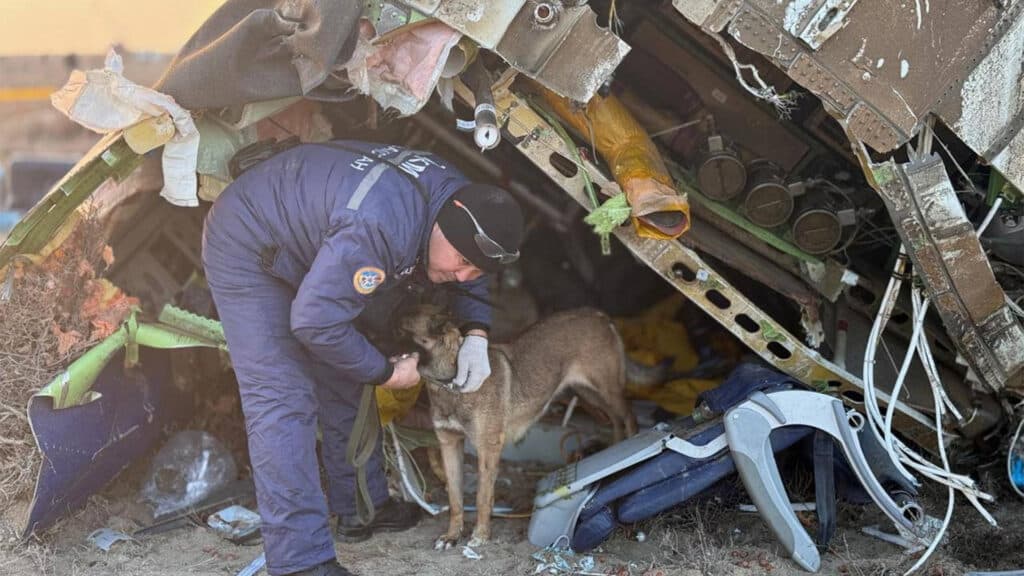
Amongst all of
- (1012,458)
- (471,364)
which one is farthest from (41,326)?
(1012,458)

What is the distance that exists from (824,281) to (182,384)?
3559mm

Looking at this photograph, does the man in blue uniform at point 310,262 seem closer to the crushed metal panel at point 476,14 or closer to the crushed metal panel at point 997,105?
the crushed metal panel at point 476,14

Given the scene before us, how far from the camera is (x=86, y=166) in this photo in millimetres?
4363

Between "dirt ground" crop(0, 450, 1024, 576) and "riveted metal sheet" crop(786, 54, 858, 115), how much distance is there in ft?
6.60

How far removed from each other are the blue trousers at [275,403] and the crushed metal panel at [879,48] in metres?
2.20

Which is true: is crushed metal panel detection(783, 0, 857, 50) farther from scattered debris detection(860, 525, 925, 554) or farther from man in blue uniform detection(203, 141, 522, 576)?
scattered debris detection(860, 525, 925, 554)

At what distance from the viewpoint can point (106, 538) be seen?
14.8 ft

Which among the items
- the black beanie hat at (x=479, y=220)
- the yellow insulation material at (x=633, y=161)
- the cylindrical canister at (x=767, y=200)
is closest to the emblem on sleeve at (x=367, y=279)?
the black beanie hat at (x=479, y=220)

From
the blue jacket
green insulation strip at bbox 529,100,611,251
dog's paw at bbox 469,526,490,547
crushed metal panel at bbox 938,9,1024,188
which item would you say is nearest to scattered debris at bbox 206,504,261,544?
dog's paw at bbox 469,526,490,547

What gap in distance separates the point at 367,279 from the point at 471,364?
1006 mm

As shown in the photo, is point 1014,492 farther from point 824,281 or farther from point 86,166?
point 86,166

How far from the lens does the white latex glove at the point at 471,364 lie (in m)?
4.57

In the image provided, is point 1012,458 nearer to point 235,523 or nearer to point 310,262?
point 310,262

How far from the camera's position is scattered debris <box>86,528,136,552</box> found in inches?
175
